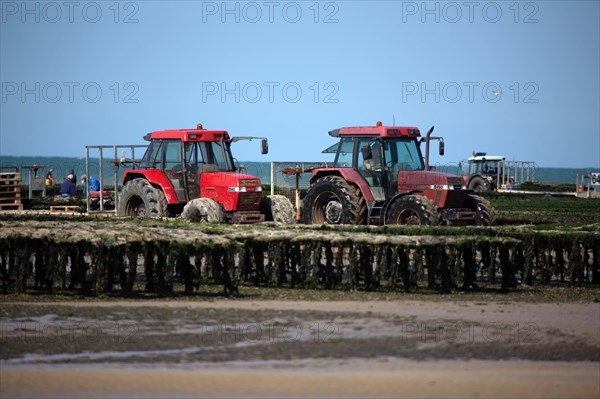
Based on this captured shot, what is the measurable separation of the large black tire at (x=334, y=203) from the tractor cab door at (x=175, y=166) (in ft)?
8.60

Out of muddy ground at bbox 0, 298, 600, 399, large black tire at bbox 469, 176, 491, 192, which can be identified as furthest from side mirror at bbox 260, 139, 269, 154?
large black tire at bbox 469, 176, 491, 192

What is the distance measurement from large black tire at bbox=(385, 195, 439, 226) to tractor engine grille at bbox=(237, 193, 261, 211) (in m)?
2.97

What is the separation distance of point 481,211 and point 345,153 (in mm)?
3143

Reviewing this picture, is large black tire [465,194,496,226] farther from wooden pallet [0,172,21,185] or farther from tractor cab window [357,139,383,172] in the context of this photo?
wooden pallet [0,172,21,185]

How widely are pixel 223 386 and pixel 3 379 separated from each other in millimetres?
1995

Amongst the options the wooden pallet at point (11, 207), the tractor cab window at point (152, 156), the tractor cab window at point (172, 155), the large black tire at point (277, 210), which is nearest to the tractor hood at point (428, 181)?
the large black tire at point (277, 210)

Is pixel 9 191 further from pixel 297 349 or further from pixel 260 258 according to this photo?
pixel 297 349

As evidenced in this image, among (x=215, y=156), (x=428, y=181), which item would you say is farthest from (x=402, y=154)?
(x=215, y=156)

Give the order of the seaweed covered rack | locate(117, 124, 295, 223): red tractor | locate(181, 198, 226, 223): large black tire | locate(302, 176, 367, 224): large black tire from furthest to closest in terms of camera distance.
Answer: locate(117, 124, 295, 223): red tractor → locate(302, 176, 367, 224): large black tire → locate(181, 198, 226, 223): large black tire → the seaweed covered rack

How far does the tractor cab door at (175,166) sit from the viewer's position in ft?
67.7

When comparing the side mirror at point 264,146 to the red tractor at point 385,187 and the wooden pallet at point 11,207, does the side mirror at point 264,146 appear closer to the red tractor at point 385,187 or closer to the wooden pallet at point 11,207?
the red tractor at point 385,187

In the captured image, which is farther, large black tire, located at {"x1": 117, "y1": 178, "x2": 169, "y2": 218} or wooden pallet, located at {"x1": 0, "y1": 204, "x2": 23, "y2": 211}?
wooden pallet, located at {"x1": 0, "y1": 204, "x2": 23, "y2": 211}

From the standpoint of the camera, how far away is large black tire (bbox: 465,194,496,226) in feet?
64.1

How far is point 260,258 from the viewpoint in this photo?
14648mm
